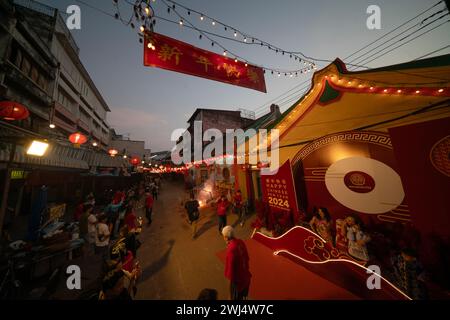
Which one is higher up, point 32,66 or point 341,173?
point 32,66

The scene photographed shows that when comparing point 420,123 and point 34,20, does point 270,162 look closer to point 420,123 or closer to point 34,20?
point 420,123

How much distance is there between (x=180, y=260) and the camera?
18.7 feet

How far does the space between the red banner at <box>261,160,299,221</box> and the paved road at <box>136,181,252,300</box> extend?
6.19 feet

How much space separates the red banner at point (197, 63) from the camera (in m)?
4.88

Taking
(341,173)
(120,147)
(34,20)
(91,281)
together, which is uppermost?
(34,20)

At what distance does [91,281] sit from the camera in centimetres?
482

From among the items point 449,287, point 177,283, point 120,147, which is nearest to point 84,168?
point 177,283

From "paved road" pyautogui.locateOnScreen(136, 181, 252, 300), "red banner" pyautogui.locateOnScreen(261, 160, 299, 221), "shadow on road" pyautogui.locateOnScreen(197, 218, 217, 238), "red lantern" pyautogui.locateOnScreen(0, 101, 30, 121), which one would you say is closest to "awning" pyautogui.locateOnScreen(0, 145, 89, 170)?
"red lantern" pyautogui.locateOnScreen(0, 101, 30, 121)

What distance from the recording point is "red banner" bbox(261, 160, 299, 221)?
23.0 ft

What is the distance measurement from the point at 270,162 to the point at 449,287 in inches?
252

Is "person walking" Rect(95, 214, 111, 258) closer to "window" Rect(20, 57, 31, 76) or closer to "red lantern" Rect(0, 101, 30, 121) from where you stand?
"red lantern" Rect(0, 101, 30, 121)

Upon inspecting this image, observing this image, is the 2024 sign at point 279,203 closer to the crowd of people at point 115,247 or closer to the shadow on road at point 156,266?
the shadow on road at point 156,266

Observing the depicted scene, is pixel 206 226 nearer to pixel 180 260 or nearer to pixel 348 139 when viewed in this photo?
pixel 180 260
